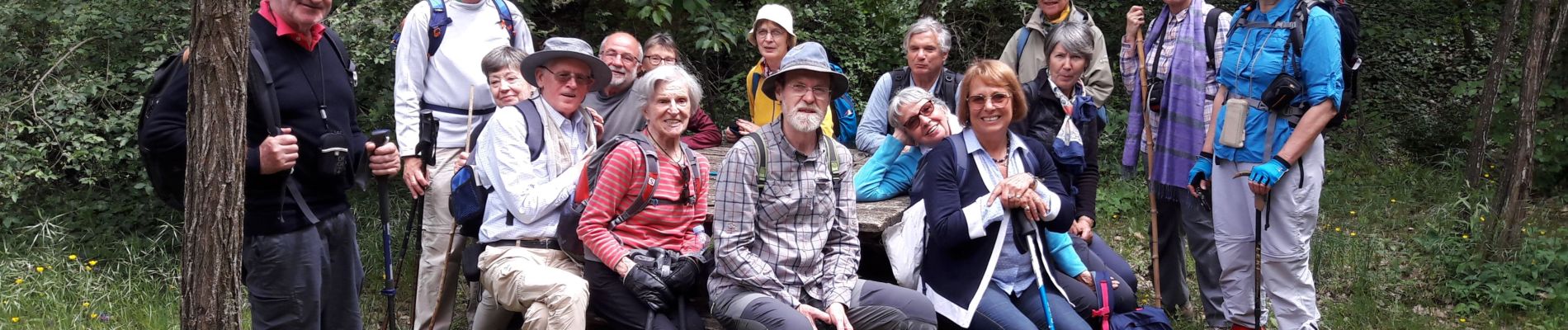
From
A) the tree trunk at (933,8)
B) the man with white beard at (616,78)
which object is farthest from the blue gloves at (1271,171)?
the tree trunk at (933,8)

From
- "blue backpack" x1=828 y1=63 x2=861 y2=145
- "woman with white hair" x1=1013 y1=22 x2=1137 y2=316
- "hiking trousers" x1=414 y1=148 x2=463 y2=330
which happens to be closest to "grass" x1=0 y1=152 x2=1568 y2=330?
"hiking trousers" x1=414 y1=148 x2=463 y2=330

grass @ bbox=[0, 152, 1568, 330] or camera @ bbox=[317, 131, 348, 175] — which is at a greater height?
camera @ bbox=[317, 131, 348, 175]

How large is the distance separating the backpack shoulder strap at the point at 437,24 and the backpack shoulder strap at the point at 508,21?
0.22m

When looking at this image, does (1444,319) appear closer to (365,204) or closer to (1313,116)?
(1313,116)

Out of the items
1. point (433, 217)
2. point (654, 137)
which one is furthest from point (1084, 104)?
point (433, 217)

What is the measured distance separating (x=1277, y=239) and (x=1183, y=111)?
2.48ft

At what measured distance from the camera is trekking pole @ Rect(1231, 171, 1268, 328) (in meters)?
4.17

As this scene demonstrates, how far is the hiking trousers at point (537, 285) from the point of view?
359 cm

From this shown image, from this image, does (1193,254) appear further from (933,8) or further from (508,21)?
(933,8)

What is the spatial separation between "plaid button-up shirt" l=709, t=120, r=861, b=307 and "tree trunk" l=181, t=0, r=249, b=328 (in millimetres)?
1573

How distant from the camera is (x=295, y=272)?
322 cm

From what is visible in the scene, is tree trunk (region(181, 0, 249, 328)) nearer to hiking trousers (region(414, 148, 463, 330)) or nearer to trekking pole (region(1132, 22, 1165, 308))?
hiking trousers (region(414, 148, 463, 330))

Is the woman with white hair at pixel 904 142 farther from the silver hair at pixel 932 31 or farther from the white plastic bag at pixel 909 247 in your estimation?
the silver hair at pixel 932 31

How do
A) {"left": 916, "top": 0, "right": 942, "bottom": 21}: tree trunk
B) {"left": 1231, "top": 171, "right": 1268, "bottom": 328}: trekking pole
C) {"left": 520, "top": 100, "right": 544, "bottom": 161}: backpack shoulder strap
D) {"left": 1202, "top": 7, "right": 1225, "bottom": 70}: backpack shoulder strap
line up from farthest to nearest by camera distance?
{"left": 916, "top": 0, "right": 942, "bottom": 21}: tree trunk < {"left": 1202, "top": 7, "right": 1225, "bottom": 70}: backpack shoulder strap < {"left": 1231, "top": 171, "right": 1268, "bottom": 328}: trekking pole < {"left": 520, "top": 100, "right": 544, "bottom": 161}: backpack shoulder strap
